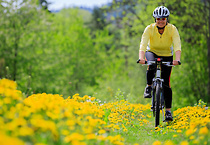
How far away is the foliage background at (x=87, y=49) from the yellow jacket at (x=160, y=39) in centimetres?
177

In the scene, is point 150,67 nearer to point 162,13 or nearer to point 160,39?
point 160,39

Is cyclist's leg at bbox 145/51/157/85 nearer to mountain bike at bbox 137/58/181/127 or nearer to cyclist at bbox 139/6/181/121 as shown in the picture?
cyclist at bbox 139/6/181/121

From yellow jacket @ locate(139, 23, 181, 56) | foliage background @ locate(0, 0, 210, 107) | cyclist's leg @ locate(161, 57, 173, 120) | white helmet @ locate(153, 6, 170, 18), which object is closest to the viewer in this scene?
white helmet @ locate(153, 6, 170, 18)

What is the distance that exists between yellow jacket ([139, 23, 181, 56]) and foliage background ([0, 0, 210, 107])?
177 cm

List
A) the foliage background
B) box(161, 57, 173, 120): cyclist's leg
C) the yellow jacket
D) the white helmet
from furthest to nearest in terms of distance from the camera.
Result: 1. the foliage background
2. box(161, 57, 173, 120): cyclist's leg
3. the yellow jacket
4. the white helmet

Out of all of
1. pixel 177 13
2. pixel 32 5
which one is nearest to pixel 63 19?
pixel 32 5

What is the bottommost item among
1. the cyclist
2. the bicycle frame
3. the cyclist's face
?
the bicycle frame

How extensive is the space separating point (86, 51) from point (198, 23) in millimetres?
14849

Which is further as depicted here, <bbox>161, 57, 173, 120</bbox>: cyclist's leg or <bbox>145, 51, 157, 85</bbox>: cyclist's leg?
<bbox>161, 57, 173, 120</bbox>: cyclist's leg

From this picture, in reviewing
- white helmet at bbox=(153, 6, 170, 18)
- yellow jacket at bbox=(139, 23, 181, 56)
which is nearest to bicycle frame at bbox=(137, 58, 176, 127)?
yellow jacket at bbox=(139, 23, 181, 56)

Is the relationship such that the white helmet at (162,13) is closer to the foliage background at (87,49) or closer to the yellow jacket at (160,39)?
the yellow jacket at (160,39)

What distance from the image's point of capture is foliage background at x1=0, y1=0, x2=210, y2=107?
11.2 meters

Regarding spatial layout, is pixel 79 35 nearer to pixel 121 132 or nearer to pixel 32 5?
pixel 32 5

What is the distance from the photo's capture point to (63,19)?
3044 cm
